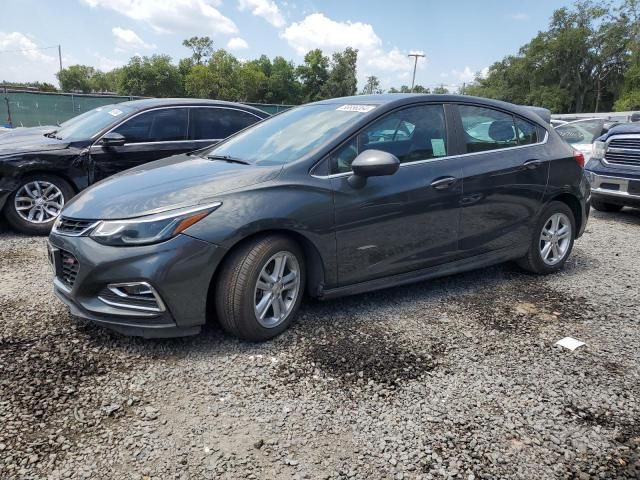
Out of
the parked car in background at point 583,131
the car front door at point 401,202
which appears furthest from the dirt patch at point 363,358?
the parked car in background at point 583,131

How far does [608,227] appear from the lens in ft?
23.4

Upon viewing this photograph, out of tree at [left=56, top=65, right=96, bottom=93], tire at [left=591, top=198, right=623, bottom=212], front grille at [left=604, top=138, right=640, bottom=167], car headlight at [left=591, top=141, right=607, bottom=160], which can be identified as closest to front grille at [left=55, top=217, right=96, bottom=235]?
front grille at [left=604, top=138, right=640, bottom=167]

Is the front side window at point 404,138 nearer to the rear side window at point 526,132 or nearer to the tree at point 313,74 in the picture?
the rear side window at point 526,132

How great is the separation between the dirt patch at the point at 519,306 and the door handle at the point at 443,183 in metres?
0.97

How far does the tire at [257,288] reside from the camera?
2971 mm

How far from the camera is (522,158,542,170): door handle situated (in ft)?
14.2

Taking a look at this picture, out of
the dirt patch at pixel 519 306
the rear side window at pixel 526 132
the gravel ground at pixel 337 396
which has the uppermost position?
the rear side window at pixel 526 132

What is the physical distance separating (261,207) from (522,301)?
2.44 metres

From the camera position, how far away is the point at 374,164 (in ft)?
10.6

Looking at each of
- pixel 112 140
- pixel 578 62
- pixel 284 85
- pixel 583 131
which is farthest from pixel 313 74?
pixel 112 140

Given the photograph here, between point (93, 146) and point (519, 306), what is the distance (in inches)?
195

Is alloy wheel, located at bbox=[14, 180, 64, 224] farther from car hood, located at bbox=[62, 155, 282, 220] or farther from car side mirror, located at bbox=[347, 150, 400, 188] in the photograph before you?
car side mirror, located at bbox=[347, 150, 400, 188]

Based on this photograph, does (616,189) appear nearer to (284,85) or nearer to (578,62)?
(578,62)

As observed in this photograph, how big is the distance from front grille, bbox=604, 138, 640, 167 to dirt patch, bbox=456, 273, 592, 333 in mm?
3843
